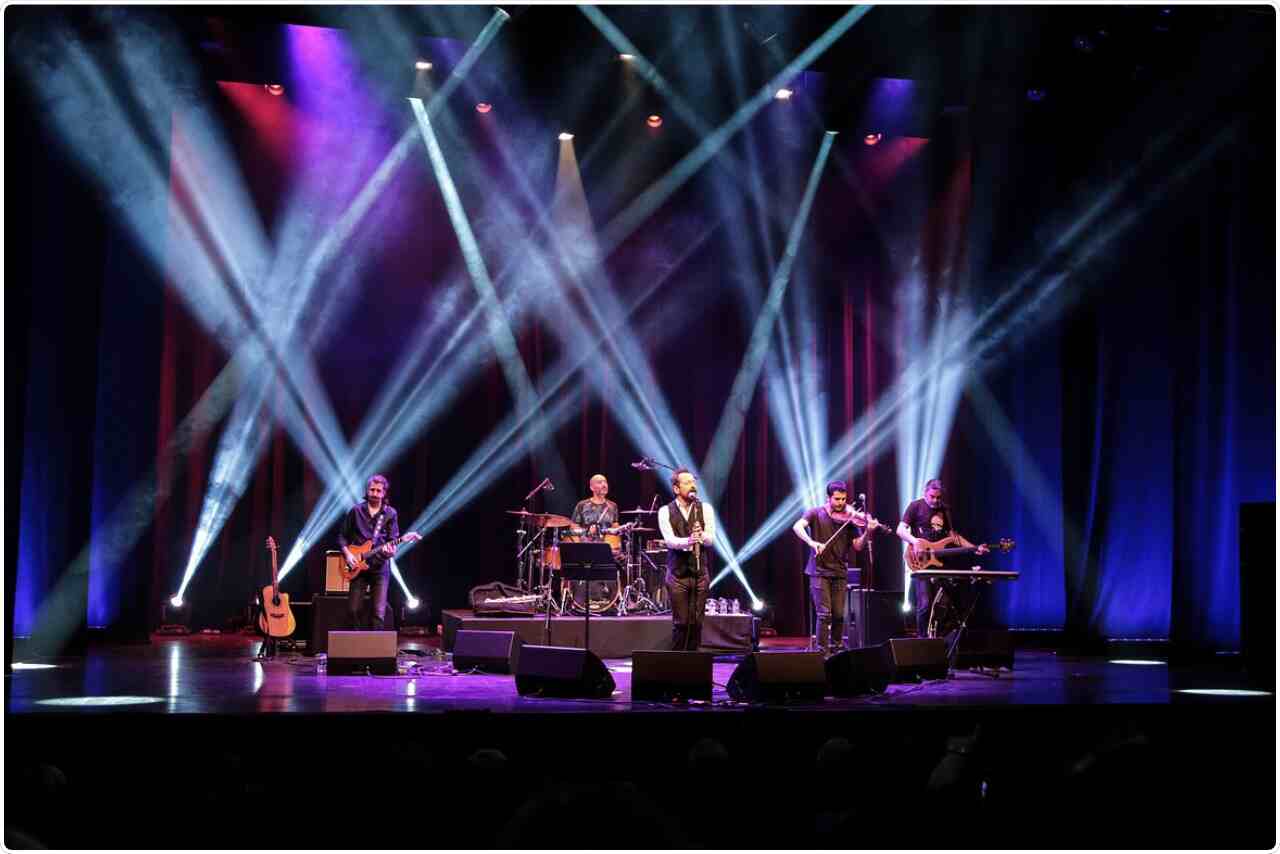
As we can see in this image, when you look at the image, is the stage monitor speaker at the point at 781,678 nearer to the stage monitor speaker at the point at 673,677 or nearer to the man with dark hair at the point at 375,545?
the stage monitor speaker at the point at 673,677

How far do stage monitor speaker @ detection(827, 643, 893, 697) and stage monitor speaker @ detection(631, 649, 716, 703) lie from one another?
2.46 feet

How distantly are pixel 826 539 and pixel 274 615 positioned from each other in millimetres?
4983

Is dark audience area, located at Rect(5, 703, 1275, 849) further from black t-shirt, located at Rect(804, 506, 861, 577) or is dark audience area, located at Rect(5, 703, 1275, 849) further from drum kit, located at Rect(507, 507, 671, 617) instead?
drum kit, located at Rect(507, 507, 671, 617)

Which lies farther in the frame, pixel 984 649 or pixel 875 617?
pixel 875 617

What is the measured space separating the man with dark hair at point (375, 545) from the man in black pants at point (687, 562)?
8.36ft

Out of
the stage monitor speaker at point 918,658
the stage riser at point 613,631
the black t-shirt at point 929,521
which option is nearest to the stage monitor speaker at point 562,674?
the stage monitor speaker at point 918,658

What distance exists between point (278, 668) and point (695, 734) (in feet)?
13.6

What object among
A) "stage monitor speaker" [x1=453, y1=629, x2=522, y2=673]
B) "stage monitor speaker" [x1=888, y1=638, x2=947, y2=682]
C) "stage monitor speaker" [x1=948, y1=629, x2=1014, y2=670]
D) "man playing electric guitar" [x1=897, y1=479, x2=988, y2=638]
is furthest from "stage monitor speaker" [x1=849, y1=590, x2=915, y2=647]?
"stage monitor speaker" [x1=453, y1=629, x2=522, y2=673]

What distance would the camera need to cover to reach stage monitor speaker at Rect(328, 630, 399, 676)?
27.1 ft

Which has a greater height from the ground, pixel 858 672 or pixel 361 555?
pixel 361 555

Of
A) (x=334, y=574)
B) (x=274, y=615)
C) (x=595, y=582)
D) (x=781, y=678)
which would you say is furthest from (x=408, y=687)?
(x=595, y=582)

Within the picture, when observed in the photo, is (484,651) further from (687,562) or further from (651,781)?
(651,781)

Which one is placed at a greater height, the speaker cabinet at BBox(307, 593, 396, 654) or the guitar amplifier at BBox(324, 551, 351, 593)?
the guitar amplifier at BBox(324, 551, 351, 593)

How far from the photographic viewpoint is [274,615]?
1030cm
